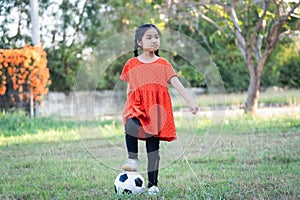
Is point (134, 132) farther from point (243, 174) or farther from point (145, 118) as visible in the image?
point (243, 174)

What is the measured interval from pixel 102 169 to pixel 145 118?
1.46 metres

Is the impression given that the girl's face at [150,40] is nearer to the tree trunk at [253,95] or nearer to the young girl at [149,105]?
the young girl at [149,105]

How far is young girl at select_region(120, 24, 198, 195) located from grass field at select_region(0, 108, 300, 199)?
0.28 meters

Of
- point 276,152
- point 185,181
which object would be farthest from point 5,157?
point 276,152

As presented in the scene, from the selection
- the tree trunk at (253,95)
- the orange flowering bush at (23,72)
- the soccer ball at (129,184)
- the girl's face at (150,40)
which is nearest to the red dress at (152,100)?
the girl's face at (150,40)

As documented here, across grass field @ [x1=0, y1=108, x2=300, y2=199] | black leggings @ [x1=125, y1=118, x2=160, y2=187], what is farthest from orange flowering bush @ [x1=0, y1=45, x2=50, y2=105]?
black leggings @ [x1=125, y1=118, x2=160, y2=187]

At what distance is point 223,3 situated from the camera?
10.7m

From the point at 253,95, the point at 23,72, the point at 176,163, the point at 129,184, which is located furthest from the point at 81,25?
the point at 129,184

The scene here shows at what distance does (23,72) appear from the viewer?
9.94 m

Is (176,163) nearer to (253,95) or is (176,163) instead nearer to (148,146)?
(148,146)

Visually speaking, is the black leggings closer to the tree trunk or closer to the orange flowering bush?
the orange flowering bush

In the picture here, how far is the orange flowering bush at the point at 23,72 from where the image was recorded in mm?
9617

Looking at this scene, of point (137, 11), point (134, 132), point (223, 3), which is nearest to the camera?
point (134, 132)

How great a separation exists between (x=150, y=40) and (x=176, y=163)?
1.88m
